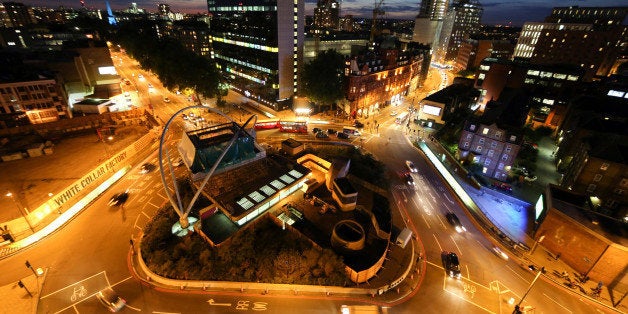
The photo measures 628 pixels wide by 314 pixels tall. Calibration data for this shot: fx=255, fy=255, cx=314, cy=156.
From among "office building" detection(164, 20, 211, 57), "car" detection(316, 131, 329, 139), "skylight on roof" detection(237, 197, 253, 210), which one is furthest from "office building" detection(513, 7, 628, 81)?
"office building" detection(164, 20, 211, 57)

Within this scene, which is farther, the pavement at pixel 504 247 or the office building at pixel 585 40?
the office building at pixel 585 40

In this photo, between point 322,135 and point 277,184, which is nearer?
point 277,184

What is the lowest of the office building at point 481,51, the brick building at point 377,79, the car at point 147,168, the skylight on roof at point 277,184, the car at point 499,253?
the car at point 499,253

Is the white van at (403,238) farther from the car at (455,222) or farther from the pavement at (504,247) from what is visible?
the car at (455,222)

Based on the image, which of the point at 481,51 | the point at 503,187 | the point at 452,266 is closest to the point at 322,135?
the point at 503,187

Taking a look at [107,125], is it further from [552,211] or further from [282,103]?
[552,211]

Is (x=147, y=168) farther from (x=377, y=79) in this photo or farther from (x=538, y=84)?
(x=538, y=84)

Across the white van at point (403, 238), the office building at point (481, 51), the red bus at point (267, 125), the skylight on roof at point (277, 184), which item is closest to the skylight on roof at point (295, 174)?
the skylight on roof at point (277, 184)
